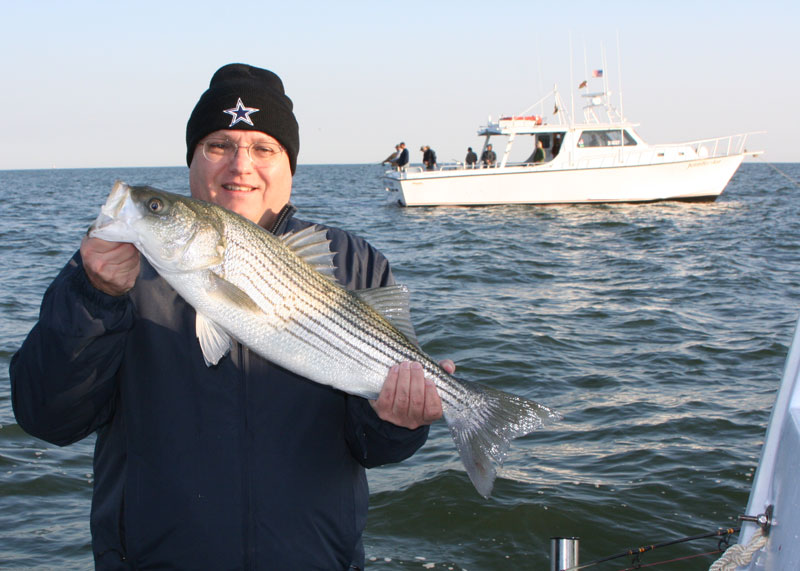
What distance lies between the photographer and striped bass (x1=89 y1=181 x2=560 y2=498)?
2.84m

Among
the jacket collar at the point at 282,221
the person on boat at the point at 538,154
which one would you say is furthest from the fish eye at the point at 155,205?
the person on boat at the point at 538,154

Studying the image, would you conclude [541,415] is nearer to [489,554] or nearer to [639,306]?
[489,554]

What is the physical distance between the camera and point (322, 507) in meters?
3.00

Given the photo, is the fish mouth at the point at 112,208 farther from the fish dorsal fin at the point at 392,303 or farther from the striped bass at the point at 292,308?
the fish dorsal fin at the point at 392,303

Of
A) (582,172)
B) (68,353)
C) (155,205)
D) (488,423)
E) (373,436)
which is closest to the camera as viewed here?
(68,353)

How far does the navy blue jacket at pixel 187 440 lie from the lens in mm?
2721

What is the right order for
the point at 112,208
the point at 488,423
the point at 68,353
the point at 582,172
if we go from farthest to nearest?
the point at 582,172, the point at 488,423, the point at 112,208, the point at 68,353

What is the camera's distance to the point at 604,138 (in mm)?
31578

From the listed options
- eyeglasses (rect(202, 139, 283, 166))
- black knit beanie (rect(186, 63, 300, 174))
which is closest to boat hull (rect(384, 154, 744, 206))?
black knit beanie (rect(186, 63, 300, 174))

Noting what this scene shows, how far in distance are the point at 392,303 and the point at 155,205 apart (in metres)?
1.11

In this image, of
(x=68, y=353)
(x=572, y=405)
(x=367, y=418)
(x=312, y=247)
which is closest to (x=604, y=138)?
(x=572, y=405)

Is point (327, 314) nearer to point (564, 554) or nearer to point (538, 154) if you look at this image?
point (564, 554)

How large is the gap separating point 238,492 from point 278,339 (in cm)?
61

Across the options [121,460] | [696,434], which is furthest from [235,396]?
[696,434]
